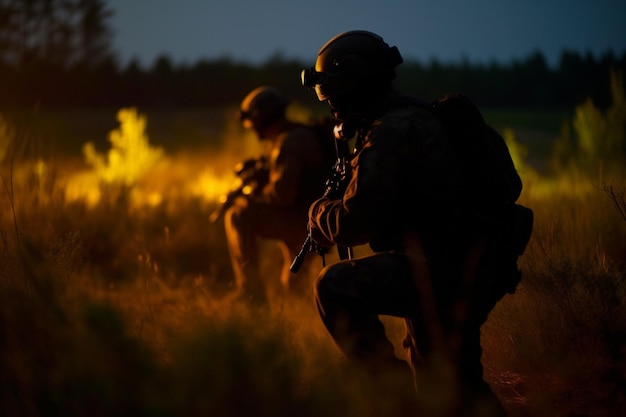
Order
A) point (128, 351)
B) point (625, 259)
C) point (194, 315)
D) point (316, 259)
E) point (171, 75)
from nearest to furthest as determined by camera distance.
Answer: point (128, 351)
point (194, 315)
point (625, 259)
point (316, 259)
point (171, 75)

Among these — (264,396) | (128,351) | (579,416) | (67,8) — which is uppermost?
(67,8)

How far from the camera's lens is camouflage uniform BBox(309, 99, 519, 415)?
3.64 m

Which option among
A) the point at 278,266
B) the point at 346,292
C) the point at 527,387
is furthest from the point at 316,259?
the point at 346,292

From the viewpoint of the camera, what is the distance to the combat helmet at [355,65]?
392 centimetres

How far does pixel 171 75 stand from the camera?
46.8 metres

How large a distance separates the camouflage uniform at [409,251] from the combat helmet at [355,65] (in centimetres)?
21

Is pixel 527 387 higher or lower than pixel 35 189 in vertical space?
lower

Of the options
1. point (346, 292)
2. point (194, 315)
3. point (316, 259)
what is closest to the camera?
point (346, 292)

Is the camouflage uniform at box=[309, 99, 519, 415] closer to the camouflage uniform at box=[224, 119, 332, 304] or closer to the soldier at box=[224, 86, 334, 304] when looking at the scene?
the camouflage uniform at box=[224, 119, 332, 304]

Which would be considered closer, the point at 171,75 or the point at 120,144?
the point at 120,144

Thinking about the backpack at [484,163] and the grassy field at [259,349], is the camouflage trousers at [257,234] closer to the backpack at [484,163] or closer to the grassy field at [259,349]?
the grassy field at [259,349]

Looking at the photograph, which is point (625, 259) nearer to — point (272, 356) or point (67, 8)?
point (272, 356)

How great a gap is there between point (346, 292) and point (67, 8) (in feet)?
68.9

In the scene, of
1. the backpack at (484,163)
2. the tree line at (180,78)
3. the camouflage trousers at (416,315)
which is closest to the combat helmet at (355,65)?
the backpack at (484,163)
